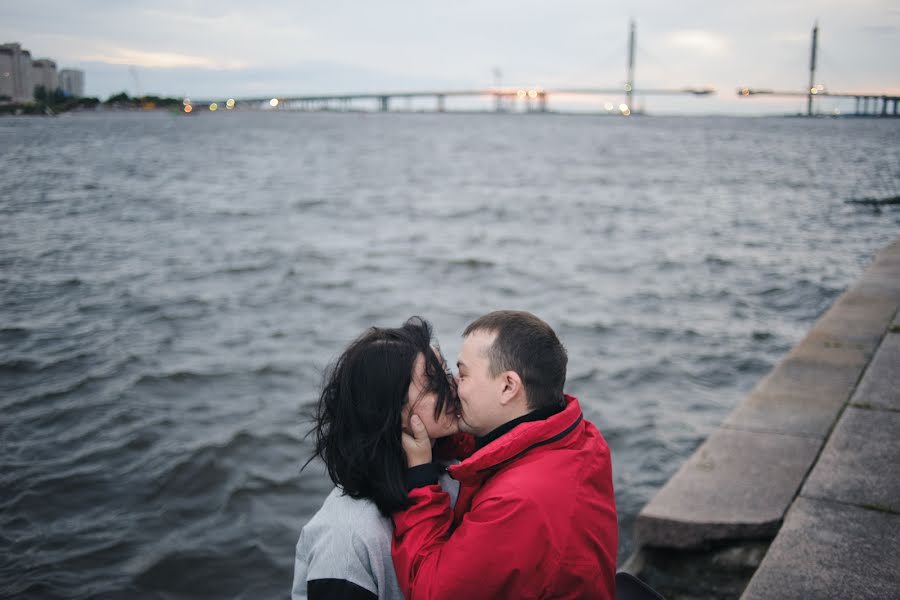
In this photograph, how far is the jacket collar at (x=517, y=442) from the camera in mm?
1885

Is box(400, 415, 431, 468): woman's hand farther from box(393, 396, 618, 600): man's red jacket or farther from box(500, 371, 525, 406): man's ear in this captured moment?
box(500, 371, 525, 406): man's ear

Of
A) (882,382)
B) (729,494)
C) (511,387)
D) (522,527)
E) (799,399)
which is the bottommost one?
(729,494)

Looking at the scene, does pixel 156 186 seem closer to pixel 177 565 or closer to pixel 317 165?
pixel 317 165

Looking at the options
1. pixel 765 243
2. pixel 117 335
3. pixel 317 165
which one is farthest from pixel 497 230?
pixel 317 165

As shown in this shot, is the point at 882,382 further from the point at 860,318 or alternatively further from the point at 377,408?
the point at 377,408

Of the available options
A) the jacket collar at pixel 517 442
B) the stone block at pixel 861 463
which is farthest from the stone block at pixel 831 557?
the jacket collar at pixel 517 442

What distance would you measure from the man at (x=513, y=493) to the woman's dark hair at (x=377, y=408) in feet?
0.17

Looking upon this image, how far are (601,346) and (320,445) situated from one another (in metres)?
7.53

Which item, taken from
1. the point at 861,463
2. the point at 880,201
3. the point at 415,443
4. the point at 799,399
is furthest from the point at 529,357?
the point at 880,201

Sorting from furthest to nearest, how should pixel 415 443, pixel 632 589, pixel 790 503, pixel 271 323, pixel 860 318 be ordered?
1. pixel 271 323
2. pixel 860 318
3. pixel 790 503
4. pixel 632 589
5. pixel 415 443

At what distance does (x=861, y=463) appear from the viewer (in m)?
3.90

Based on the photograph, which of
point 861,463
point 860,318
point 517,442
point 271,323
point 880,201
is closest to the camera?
point 517,442

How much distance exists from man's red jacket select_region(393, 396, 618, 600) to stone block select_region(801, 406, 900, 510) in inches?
85.1

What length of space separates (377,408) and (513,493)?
42 centimetres
